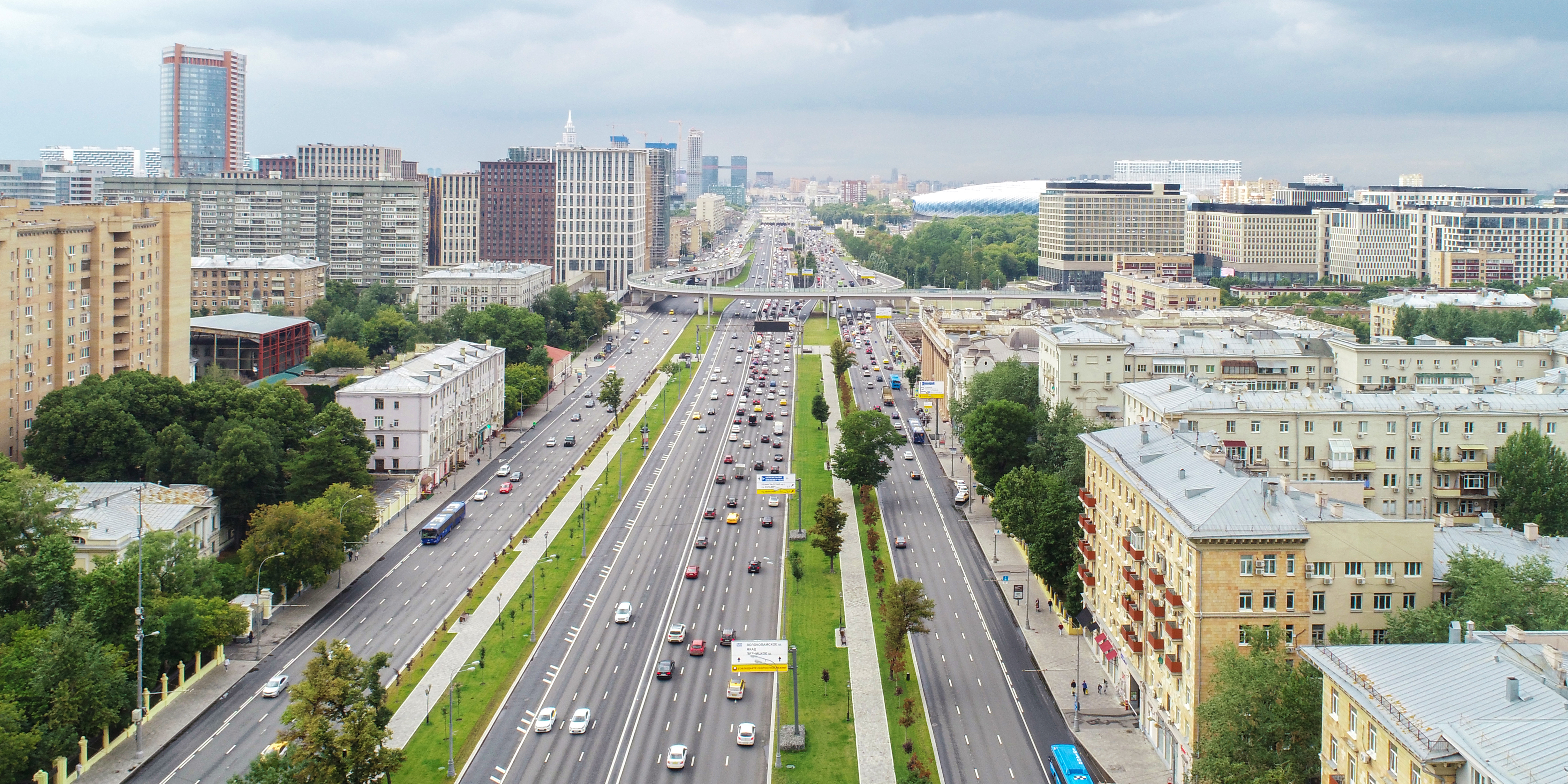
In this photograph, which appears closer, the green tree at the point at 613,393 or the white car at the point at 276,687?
the white car at the point at 276,687

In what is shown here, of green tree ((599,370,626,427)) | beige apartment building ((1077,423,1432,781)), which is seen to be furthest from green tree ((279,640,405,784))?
green tree ((599,370,626,427))

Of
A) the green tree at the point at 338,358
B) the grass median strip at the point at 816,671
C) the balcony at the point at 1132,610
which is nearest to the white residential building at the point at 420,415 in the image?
the green tree at the point at 338,358

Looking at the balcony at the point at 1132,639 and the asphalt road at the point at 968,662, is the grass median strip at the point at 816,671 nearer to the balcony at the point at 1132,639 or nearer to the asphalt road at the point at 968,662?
the asphalt road at the point at 968,662

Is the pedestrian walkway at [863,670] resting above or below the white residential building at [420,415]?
below

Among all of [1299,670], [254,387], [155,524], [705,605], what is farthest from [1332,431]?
[254,387]

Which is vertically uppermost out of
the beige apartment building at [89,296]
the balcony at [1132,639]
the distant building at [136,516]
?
the beige apartment building at [89,296]

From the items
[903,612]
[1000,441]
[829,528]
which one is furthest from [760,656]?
[1000,441]
